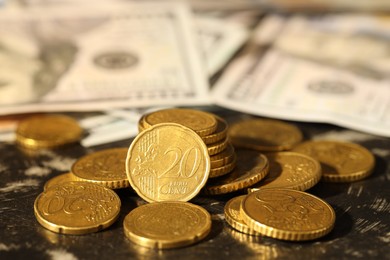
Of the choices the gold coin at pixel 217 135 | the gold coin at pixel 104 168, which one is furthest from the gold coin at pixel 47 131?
the gold coin at pixel 217 135

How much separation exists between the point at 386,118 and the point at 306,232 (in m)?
0.79

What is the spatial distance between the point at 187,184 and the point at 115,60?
88 centimetres

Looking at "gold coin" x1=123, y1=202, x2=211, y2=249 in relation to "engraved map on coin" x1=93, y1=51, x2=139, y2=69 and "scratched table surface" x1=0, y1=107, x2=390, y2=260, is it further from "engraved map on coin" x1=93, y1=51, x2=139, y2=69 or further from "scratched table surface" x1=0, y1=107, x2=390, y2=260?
"engraved map on coin" x1=93, y1=51, x2=139, y2=69

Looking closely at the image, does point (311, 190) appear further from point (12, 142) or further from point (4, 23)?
point (4, 23)

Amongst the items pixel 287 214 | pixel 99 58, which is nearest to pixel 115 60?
pixel 99 58

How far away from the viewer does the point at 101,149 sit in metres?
1.78

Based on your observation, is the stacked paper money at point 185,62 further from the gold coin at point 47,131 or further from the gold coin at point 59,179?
the gold coin at point 59,179

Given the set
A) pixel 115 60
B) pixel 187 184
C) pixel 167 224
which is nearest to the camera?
pixel 167 224

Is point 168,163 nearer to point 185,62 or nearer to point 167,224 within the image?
point 167,224

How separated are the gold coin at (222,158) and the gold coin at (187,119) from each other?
0.05 meters

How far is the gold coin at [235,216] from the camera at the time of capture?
4.34 ft

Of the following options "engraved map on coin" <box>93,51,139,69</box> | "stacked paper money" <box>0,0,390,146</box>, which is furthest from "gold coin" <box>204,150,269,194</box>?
"engraved map on coin" <box>93,51,139,69</box>

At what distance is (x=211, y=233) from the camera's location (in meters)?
1.34

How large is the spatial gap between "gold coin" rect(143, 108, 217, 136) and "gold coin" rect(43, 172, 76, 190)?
0.21 m
